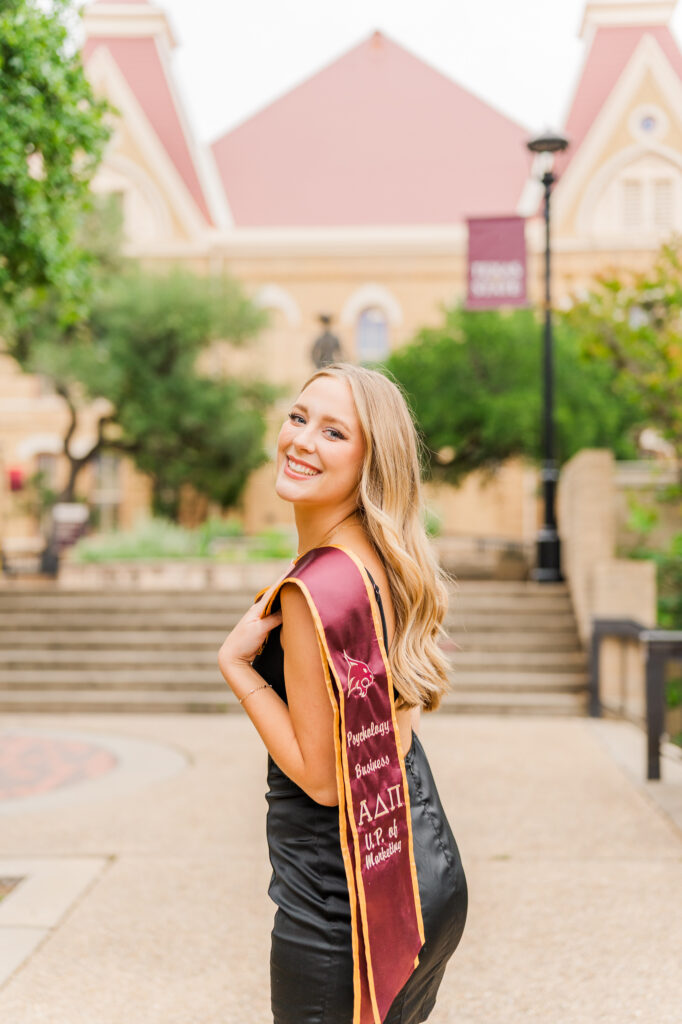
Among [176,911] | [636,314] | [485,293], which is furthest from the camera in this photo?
[636,314]

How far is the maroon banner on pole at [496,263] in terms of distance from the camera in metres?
12.9

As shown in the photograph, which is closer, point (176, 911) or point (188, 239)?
point (176, 911)

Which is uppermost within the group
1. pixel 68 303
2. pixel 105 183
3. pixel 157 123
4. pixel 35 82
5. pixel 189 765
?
pixel 157 123

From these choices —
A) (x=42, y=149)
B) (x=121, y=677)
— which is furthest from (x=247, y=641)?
(x=121, y=677)

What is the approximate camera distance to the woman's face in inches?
81.2

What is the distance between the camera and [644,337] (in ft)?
Result: 39.1

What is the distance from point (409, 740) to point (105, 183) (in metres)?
29.6

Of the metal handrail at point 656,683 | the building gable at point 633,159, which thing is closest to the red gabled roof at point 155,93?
the building gable at point 633,159

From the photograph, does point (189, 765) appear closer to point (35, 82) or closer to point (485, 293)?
point (35, 82)

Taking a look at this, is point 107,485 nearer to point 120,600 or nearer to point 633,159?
point 120,600

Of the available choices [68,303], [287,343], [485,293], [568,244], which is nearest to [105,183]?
[287,343]

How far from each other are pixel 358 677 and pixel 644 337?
10.9 m

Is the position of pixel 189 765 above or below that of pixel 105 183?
below

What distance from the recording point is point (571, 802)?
21.9 ft
